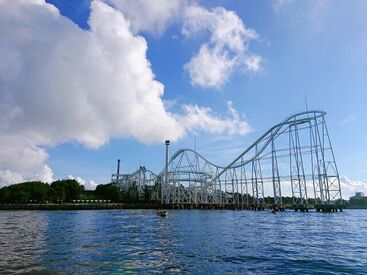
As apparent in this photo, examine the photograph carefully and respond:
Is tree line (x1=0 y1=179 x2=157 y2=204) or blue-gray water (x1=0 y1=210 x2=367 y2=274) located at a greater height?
tree line (x1=0 y1=179 x2=157 y2=204)

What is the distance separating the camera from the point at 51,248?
28.3m

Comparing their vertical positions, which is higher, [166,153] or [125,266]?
[166,153]

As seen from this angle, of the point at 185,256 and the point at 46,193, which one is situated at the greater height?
the point at 46,193

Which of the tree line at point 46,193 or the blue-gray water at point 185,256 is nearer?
the blue-gray water at point 185,256

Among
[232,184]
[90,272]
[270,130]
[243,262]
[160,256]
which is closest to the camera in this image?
[90,272]

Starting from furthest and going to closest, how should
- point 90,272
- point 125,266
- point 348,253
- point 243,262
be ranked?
1. point 348,253
2. point 243,262
3. point 125,266
4. point 90,272

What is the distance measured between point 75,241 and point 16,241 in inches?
199

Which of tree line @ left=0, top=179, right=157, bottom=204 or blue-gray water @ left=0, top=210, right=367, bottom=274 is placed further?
tree line @ left=0, top=179, right=157, bottom=204

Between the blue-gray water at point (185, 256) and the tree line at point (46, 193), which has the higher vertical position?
the tree line at point (46, 193)

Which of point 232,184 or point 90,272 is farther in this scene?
point 232,184

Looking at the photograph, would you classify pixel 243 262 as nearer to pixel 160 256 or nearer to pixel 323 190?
pixel 160 256

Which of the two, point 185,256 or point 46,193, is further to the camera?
point 46,193

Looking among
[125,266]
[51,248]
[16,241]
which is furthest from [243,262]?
[16,241]

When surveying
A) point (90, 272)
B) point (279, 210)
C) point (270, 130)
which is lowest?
point (90, 272)
